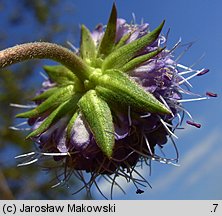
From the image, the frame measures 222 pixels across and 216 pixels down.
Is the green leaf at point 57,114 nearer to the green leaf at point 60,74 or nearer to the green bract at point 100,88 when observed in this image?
the green bract at point 100,88

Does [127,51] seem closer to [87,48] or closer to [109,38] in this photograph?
[109,38]

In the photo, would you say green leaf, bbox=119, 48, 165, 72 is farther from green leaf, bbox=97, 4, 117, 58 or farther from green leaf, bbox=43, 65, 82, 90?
green leaf, bbox=43, 65, 82, 90

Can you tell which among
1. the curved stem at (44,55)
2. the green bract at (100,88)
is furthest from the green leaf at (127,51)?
the curved stem at (44,55)

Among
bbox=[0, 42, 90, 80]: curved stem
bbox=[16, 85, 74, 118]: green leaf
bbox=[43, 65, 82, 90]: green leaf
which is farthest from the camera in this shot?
bbox=[43, 65, 82, 90]: green leaf

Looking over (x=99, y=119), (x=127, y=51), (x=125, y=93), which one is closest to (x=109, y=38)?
(x=127, y=51)

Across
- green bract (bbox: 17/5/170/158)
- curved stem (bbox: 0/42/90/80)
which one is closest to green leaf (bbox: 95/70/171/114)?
green bract (bbox: 17/5/170/158)

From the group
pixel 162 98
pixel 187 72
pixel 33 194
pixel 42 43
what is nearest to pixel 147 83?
pixel 162 98

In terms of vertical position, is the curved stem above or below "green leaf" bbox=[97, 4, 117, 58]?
below
